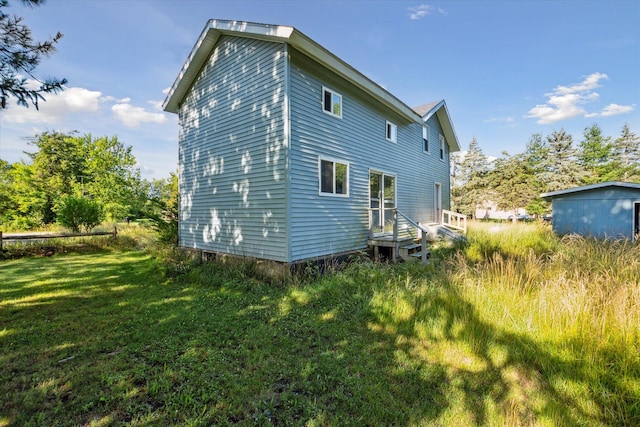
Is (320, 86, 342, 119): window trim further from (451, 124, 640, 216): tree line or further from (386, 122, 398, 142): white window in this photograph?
(451, 124, 640, 216): tree line

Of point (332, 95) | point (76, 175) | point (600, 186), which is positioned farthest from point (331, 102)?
point (76, 175)

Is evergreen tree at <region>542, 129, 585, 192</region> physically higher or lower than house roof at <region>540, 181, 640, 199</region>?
higher

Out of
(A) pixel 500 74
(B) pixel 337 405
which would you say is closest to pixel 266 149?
(B) pixel 337 405

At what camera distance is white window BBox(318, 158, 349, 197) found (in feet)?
25.6

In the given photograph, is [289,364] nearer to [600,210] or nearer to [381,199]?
[381,199]

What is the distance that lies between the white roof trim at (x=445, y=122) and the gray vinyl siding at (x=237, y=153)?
28.5ft

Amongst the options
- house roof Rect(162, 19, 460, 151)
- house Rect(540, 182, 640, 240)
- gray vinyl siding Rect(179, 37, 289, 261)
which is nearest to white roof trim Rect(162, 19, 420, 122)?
house roof Rect(162, 19, 460, 151)

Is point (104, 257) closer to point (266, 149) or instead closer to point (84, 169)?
point (266, 149)

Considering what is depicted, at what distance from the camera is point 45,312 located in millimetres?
4848

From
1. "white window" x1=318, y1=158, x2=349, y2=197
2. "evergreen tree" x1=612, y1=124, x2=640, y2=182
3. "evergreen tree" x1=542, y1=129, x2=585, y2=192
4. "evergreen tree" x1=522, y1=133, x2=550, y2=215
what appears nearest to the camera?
"white window" x1=318, y1=158, x2=349, y2=197

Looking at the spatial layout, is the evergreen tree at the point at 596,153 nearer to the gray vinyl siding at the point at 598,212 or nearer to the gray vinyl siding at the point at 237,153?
the gray vinyl siding at the point at 598,212

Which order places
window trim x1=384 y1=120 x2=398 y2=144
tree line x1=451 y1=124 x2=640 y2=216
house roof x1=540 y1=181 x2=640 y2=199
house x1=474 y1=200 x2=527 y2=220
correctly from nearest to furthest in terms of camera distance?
house roof x1=540 y1=181 x2=640 y2=199 < window trim x1=384 y1=120 x2=398 y2=144 < tree line x1=451 y1=124 x2=640 y2=216 < house x1=474 y1=200 x2=527 y2=220

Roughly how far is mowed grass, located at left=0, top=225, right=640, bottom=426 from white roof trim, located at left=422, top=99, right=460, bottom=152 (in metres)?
10.4

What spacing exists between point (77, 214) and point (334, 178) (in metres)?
14.3
